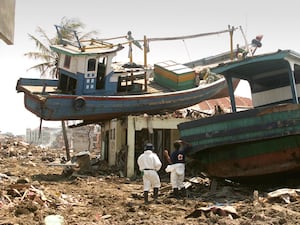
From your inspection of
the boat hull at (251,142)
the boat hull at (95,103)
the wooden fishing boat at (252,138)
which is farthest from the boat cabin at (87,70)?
the boat hull at (251,142)

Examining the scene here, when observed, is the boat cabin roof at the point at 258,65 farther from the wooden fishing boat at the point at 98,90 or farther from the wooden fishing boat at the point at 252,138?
the wooden fishing boat at the point at 98,90

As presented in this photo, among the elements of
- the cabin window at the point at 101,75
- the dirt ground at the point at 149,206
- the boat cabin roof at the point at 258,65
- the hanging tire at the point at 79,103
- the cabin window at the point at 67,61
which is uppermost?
the cabin window at the point at 67,61

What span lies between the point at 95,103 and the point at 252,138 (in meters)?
7.67

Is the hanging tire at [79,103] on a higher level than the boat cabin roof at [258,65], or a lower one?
lower

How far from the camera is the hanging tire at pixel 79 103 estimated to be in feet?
49.5

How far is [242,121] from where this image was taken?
959 cm

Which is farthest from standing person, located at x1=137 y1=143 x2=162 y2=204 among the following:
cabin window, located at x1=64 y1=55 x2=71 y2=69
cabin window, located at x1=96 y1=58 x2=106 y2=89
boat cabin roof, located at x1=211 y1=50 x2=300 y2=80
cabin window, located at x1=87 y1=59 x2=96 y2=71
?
cabin window, located at x1=64 y1=55 x2=71 y2=69

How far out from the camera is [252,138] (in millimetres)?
9453

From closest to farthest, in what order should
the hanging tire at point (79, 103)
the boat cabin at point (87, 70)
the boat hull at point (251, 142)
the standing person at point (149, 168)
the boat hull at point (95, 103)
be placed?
the boat hull at point (251, 142) → the standing person at point (149, 168) → the boat hull at point (95, 103) → the hanging tire at point (79, 103) → the boat cabin at point (87, 70)

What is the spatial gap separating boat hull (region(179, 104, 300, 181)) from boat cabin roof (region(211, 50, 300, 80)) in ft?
5.50

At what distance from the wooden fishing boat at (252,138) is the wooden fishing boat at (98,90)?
18.4 feet

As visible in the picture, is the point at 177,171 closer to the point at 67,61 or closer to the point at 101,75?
the point at 101,75

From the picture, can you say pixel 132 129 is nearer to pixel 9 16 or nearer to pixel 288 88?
pixel 288 88

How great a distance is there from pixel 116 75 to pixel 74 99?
95.2 inches
